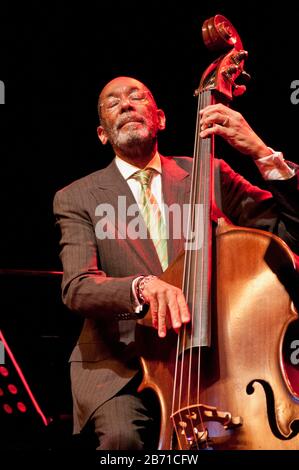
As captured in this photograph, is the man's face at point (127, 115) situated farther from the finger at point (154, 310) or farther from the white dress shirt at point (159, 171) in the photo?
the finger at point (154, 310)

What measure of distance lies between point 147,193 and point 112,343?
0.55m

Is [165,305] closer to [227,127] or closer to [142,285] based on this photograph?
[142,285]

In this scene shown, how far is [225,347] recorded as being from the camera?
61.6 inches

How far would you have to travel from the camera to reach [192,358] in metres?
1.58

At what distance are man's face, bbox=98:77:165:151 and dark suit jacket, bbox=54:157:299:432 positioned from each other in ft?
0.38

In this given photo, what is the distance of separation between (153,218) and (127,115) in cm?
41

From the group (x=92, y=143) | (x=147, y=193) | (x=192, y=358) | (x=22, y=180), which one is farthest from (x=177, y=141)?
(x=192, y=358)

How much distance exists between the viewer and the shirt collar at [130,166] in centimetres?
223

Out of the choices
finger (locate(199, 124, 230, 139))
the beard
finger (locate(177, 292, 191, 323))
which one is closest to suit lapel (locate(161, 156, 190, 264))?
the beard

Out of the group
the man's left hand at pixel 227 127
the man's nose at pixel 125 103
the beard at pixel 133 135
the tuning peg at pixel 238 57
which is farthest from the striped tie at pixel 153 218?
the tuning peg at pixel 238 57

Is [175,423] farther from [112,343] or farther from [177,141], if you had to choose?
[177,141]

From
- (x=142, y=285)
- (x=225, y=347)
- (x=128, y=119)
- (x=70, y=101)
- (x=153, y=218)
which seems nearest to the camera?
(x=225, y=347)

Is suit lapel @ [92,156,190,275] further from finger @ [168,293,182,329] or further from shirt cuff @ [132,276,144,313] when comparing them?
finger @ [168,293,182,329]

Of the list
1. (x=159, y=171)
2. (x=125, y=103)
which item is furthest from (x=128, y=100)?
(x=159, y=171)
